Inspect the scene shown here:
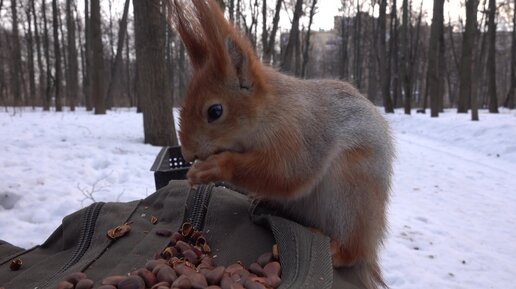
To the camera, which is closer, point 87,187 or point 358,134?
point 358,134

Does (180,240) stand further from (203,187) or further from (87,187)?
(87,187)

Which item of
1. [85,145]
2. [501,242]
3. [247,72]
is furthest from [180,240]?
[85,145]

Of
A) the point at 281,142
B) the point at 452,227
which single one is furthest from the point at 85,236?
the point at 452,227

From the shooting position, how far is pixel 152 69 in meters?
5.34

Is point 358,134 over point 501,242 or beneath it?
over

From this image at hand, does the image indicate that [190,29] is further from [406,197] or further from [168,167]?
[406,197]

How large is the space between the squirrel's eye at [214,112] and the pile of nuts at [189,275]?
1.43ft

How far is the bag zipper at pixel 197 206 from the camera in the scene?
5.36ft

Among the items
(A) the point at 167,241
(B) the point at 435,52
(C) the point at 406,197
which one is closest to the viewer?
(A) the point at 167,241

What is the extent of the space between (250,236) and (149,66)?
4.26 metres

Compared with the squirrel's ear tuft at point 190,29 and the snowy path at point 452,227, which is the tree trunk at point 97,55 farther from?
the squirrel's ear tuft at point 190,29

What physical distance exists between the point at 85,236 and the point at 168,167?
3.79 ft

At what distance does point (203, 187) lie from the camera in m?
1.72

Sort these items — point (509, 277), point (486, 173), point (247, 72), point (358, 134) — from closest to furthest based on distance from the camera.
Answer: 1. point (247, 72)
2. point (358, 134)
3. point (509, 277)
4. point (486, 173)
